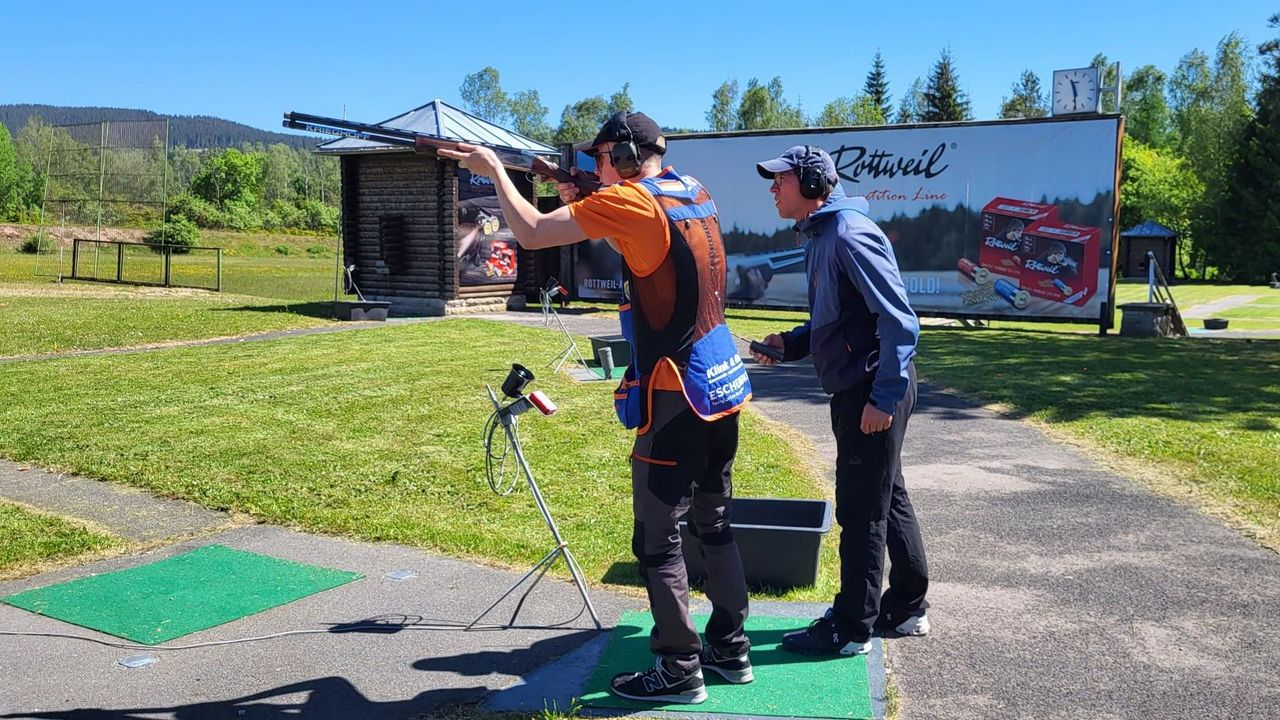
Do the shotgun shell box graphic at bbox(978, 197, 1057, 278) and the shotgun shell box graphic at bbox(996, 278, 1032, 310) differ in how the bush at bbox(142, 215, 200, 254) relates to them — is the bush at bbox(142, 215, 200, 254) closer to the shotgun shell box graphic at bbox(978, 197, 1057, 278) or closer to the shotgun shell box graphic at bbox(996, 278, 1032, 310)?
the shotgun shell box graphic at bbox(978, 197, 1057, 278)

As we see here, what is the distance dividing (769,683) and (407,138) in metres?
3.08

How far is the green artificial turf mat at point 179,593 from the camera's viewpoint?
485cm

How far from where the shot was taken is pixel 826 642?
442cm

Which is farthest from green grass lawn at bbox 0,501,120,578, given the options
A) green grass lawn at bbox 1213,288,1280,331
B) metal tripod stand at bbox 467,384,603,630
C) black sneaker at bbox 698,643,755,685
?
green grass lawn at bbox 1213,288,1280,331

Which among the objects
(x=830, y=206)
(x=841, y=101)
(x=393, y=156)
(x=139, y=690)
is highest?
(x=841, y=101)

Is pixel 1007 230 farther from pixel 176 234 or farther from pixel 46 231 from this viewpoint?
pixel 176 234

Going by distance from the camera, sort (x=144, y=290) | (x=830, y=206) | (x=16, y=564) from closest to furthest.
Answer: (x=830, y=206), (x=16, y=564), (x=144, y=290)

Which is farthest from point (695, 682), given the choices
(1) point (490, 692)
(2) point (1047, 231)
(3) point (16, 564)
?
(2) point (1047, 231)

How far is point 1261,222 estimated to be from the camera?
51.7 meters

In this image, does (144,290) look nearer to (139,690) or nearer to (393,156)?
(393,156)

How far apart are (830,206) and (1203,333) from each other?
22749 mm

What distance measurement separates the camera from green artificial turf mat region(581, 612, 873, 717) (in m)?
3.92

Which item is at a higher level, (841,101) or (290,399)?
(841,101)

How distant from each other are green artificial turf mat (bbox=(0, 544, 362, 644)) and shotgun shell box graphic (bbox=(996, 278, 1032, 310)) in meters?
19.5
